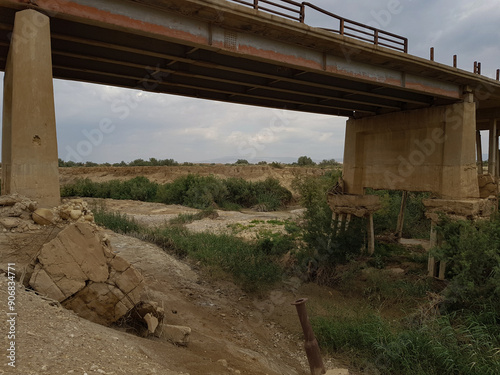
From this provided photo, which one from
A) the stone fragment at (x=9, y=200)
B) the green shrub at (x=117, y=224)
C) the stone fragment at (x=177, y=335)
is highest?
the stone fragment at (x=9, y=200)

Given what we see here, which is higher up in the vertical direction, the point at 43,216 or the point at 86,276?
the point at 43,216

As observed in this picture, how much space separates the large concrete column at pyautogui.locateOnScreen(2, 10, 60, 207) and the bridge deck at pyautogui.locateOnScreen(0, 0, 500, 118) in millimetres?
444

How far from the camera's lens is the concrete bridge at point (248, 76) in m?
5.71

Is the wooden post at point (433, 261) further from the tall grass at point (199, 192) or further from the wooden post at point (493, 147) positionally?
the tall grass at point (199, 192)

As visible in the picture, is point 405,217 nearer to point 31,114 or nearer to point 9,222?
point 31,114

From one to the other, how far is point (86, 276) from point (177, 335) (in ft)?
6.07

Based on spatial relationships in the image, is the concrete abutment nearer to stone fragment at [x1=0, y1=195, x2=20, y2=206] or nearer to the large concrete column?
the large concrete column

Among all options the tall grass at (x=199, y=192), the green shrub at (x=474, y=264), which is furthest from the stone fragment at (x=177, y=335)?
the tall grass at (x=199, y=192)

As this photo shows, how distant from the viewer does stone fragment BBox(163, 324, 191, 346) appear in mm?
5828

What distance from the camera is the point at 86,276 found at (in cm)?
493

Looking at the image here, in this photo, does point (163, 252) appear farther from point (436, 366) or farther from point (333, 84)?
point (436, 366)

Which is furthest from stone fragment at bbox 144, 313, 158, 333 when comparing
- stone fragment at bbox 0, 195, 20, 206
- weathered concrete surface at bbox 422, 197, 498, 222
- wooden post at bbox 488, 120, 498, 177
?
wooden post at bbox 488, 120, 498, 177

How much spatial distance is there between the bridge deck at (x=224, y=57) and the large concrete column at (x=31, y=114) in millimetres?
444

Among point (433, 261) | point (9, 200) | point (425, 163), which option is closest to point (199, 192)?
point (425, 163)
